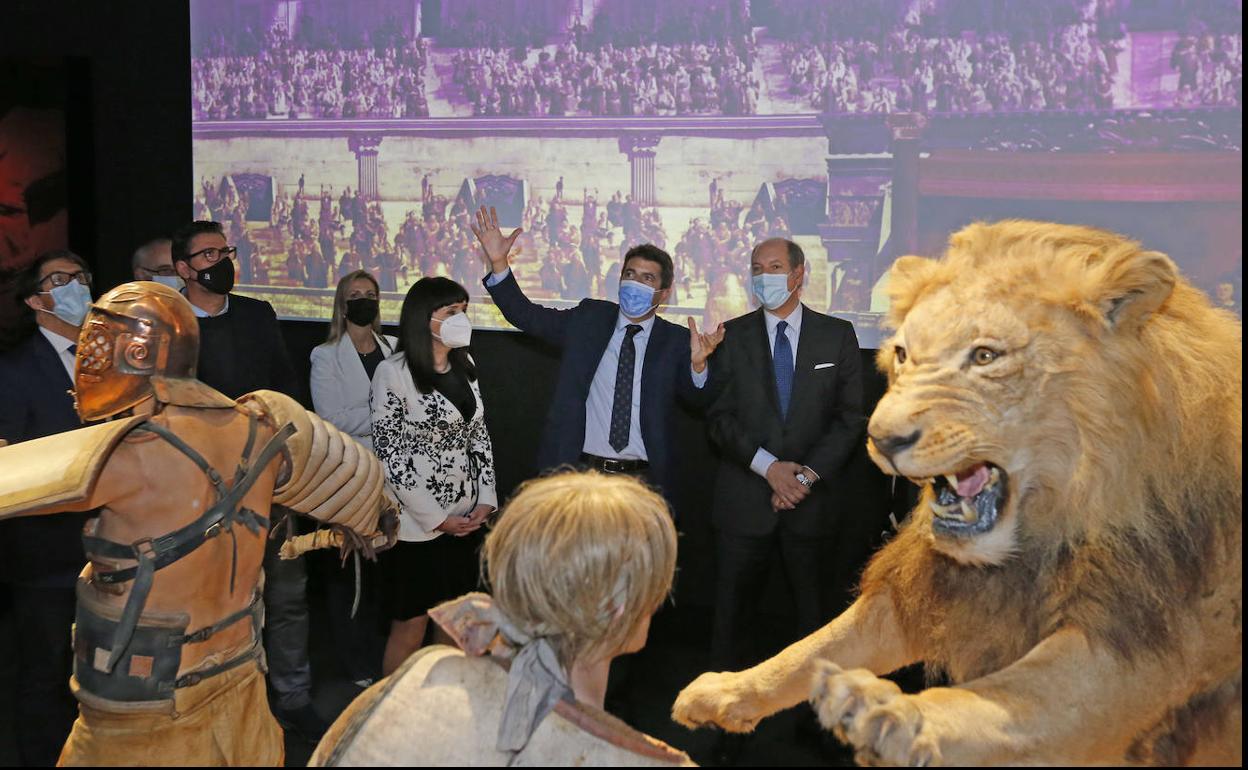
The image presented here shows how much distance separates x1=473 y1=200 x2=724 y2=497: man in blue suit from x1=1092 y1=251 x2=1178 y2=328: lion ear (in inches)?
94.9

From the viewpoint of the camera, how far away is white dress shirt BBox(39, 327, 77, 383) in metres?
3.93

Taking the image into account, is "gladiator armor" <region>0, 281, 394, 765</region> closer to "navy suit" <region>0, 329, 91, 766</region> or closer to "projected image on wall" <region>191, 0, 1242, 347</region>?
"navy suit" <region>0, 329, 91, 766</region>

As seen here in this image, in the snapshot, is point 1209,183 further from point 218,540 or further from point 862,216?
point 218,540

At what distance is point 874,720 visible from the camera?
1774 mm

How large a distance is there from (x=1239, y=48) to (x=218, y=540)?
4012mm

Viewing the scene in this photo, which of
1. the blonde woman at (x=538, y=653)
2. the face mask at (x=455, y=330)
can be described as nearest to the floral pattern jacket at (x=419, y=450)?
the face mask at (x=455, y=330)

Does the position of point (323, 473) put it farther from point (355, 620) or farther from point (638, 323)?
point (355, 620)

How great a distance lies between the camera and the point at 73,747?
2.65m

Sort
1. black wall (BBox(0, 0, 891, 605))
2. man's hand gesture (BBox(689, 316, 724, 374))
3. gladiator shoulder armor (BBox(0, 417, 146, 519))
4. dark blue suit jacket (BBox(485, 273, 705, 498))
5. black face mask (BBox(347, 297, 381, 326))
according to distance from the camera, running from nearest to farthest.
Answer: gladiator shoulder armor (BBox(0, 417, 146, 519)) < man's hand gesture (BBox(689, 316, 724, 374)) < dark blue suit jacket (BBox(485, 273, 705, 498)) < black face mask (BBox(347, 297, 381, 326)) < black wall (BBox(0, 0, 891, 605))

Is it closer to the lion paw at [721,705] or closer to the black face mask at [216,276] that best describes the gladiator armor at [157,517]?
the lion paw at [721,705]

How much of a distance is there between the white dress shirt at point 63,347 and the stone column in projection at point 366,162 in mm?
2335

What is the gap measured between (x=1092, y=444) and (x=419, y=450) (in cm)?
274

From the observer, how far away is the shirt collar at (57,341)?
3941 mm

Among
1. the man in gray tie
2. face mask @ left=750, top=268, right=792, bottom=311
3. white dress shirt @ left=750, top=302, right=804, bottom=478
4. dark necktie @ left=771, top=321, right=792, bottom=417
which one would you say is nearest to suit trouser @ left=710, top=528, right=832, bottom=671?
the man in gray tie
